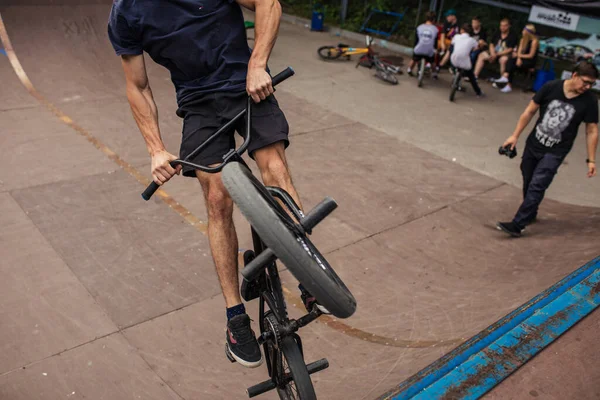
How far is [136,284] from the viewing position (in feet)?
16.3

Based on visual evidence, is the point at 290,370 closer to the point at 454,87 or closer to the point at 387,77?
the point at 454,87

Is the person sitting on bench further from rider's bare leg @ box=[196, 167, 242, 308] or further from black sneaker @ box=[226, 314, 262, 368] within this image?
black sneaker @ box=[226, 314, 262, 368]

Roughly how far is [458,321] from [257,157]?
8.19 ft

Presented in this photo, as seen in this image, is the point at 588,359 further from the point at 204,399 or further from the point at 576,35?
the point at 576,35

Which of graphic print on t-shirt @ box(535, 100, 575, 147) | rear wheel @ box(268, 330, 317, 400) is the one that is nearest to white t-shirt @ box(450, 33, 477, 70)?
graphic print on t-shirt @ box(535, 100, 575, 147)

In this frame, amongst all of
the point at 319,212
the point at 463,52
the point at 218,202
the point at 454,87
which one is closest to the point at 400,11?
the point at 463,52

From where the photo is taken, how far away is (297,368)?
2.83 meters

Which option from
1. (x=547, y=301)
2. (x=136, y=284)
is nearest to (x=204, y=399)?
(x=136, y=284)

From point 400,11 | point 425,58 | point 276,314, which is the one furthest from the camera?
point 400,11

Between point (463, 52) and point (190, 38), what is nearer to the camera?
point (190, 38)

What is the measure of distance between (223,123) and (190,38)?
52 centimetres

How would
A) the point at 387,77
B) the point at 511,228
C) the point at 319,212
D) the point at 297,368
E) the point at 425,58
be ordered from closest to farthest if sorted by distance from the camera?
the point at 319,212, the point at 297,368, the point at 511,228, the point at 425,58, the point at 387,77

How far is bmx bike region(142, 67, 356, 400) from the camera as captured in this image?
220 cm

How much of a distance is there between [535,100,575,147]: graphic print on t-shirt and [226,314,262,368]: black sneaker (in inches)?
169
